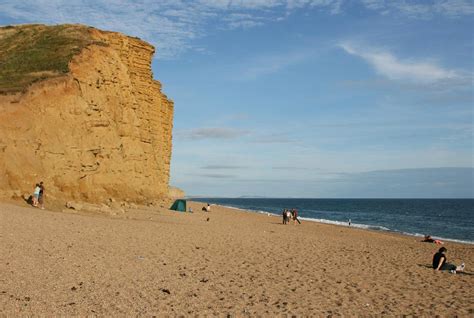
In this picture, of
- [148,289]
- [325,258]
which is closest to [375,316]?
[148,289]

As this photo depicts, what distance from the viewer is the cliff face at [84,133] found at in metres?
23.6

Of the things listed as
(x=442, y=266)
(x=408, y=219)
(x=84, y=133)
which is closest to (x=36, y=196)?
(x=84, y=133)

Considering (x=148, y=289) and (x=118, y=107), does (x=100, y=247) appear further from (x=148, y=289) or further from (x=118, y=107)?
(x=118, y=107)

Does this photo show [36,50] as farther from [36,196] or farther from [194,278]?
[194,278]

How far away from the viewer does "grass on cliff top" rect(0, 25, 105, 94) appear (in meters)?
26.5

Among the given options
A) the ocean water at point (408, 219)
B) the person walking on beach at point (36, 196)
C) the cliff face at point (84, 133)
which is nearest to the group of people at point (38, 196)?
the person walking on beach at point (36, 196)

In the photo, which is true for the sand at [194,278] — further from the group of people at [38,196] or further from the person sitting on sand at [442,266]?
the group of people at [38,196]

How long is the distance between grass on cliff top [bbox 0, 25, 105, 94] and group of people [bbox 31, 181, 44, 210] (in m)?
6.26

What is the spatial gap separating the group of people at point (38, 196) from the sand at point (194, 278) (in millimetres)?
3691

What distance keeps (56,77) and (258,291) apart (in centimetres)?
2122

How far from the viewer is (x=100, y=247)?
14086mm

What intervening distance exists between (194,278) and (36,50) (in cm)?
2706

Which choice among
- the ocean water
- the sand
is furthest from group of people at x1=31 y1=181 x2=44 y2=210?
the ocean water

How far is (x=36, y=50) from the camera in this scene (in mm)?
31672
